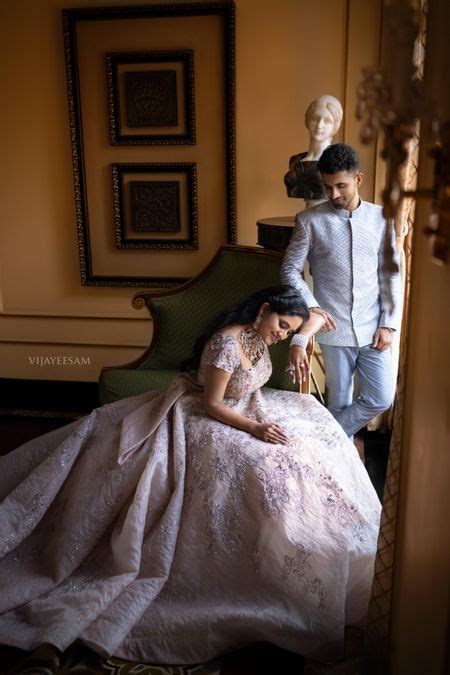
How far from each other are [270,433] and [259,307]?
467mm

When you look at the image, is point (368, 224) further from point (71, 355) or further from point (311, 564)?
point (71, 355)

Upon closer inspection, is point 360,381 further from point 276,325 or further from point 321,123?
point 321,123

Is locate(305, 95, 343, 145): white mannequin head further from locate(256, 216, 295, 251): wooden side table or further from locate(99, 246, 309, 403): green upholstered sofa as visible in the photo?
locate(99, 246, 309, 403): green upholstered sofa

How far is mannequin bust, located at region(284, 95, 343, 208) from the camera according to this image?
3186mm

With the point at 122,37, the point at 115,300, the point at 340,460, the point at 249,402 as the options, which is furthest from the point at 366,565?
the point at 122,37

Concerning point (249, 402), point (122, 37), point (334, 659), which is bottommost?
point (334, 659)

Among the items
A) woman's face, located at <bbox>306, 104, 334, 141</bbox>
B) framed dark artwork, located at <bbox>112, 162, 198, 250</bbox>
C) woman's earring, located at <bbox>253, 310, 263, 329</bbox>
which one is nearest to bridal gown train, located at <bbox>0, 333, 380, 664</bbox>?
woman's earring, located at <bbox>253, 310, 263, 329</bbox>

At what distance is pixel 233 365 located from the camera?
2.32m

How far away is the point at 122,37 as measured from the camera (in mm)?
3799

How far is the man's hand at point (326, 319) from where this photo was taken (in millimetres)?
2627

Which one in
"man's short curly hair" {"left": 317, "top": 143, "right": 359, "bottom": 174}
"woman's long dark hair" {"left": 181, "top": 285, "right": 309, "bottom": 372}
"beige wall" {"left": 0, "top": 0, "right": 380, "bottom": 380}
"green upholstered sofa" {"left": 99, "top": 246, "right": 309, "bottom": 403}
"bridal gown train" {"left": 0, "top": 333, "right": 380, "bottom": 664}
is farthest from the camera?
"beige wall" {"left": 0, "top": 0, "right": 380, "bottom": 380}

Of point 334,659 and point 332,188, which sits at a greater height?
point 332,188

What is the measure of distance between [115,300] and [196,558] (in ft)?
7.97

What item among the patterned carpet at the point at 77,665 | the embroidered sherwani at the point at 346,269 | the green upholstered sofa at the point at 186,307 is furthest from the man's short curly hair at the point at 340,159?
the patterned carpet at the point at 77,665
